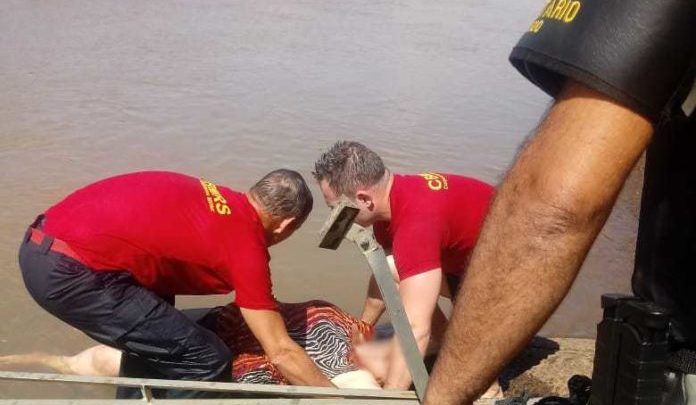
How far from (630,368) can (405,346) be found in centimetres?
64

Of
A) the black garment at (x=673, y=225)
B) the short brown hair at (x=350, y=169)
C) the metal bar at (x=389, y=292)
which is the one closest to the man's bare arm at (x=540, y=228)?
the black garment at (x=673, y=225)

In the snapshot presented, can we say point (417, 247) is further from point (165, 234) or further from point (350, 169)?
point (165, 234)

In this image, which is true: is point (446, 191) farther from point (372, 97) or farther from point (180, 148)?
point (372, 97)

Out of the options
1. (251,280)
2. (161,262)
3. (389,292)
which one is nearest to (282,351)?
(251,280)

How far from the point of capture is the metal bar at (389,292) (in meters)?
1.83

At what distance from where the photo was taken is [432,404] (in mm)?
1408

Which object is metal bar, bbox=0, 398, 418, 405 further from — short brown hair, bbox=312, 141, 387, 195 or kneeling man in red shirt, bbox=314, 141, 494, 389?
short brown hair, bbox=312, 141, 387, 195

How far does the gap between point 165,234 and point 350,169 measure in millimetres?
804

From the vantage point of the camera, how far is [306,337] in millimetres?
3631

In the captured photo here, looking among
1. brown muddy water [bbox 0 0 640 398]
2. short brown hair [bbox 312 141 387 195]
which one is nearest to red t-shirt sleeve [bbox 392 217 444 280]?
short brown hair [bbox 312 141 387 195]

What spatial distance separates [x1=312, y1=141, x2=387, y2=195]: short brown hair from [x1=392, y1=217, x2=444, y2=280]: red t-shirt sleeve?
25 cm

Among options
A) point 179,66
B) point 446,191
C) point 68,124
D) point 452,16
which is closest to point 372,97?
point 179,66

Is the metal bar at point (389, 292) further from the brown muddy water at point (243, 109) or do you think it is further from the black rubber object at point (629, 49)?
the brown muddy water at point (243, 109)

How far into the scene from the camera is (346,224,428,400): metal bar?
6.01 feet
